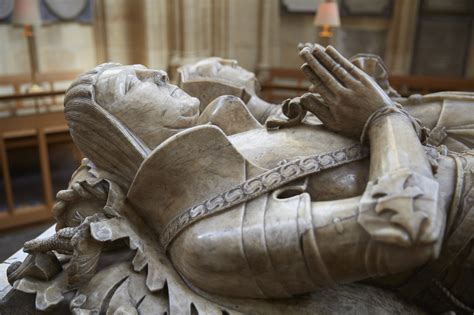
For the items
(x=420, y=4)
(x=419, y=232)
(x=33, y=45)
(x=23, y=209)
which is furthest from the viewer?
(x=420, y=4)

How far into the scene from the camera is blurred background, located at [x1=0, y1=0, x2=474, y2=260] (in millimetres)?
4695

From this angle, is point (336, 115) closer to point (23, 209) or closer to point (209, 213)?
point (209, 213)

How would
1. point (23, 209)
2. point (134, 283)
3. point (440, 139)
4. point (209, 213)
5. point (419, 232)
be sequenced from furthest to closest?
point (23, 209) < point (440, 139) < point (134, 283) < point (209, 213) < point (419, 232)

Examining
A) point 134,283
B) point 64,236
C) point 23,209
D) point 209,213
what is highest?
point 209,213

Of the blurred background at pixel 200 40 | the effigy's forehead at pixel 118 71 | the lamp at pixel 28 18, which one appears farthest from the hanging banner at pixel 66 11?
the effigy's forehead at pixel 118 71

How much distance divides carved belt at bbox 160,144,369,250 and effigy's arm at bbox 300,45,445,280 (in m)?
0.09

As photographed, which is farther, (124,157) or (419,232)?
(124,157)

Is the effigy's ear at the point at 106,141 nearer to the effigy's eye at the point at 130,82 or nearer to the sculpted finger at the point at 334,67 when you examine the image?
the effigy's eye at the point at 130,82

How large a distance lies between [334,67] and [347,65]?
0.04 meters

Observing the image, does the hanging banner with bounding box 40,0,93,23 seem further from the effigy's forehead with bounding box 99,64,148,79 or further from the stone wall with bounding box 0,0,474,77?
the effigy's forehead with bounding box 99,64,148,79

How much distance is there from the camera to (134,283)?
1.39m

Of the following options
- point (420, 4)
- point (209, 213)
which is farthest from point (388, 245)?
point (420, 4)

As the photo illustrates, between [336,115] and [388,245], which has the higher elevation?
[336,115]

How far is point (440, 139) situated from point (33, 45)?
4759 mm
